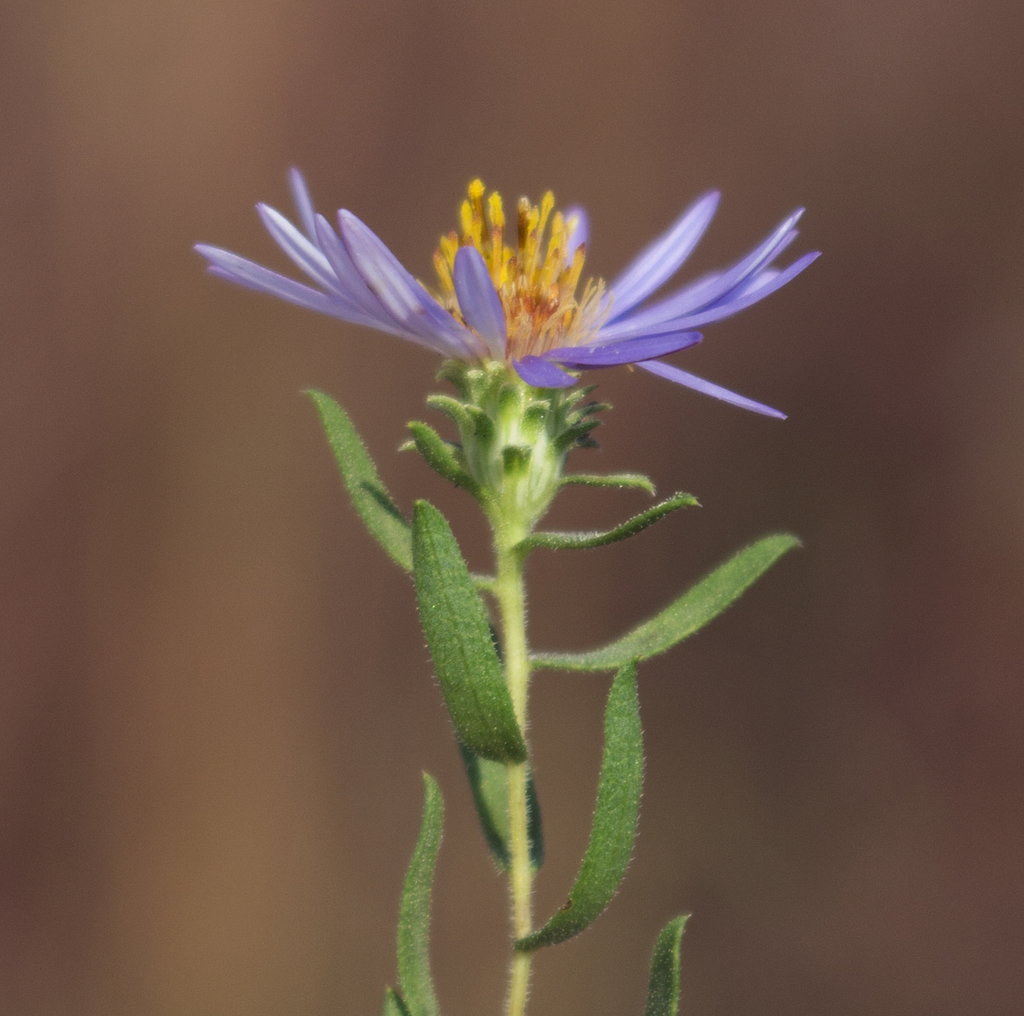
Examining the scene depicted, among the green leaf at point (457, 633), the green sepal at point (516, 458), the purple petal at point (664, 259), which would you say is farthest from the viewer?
the purple petal at point (664, 259)

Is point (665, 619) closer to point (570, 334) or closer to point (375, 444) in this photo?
point (570, 334)

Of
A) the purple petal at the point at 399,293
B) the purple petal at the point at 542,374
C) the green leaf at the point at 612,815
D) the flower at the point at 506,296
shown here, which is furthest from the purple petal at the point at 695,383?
the green leaf at the point at 612,815

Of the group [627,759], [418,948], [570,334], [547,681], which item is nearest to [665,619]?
[627,759]

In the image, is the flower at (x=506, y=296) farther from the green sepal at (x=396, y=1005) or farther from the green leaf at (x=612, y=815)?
the green sepal at (x=396, y=1005)

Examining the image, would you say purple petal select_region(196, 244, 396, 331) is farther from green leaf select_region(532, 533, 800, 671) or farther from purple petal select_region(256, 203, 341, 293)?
green leaf select_region(532, 533, 800, 671)

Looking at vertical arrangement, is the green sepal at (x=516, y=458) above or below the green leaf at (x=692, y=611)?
above

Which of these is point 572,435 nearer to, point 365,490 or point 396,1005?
point 365,490

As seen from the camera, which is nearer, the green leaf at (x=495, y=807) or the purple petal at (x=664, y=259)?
the green leaf at (x=495, y=807)
